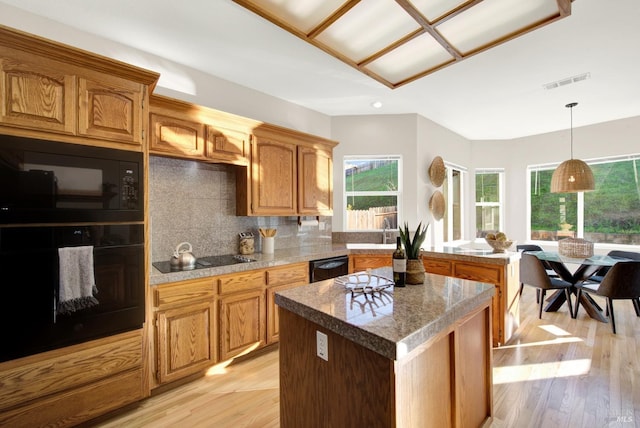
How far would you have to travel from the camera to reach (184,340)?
7.55 ft

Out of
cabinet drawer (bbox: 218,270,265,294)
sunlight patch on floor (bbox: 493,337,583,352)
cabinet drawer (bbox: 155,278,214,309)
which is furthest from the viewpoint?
sunlight patch on floor (bbox: 493,337,583,352)

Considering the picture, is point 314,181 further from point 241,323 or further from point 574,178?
point 574,178

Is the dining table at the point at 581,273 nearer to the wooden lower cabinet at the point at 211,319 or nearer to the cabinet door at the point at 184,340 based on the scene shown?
the wooden lower cabinet at the point at 211,319

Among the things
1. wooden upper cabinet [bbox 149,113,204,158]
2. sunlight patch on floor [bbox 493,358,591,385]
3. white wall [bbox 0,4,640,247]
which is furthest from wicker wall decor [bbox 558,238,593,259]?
wooden upper cabinet [bbox 149,113,204,158]

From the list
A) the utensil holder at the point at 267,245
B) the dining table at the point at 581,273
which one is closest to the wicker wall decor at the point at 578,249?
the dining table at the point at 581,273

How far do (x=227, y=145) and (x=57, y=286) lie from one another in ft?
5.56

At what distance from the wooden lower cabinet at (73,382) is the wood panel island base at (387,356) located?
1209 millimetres

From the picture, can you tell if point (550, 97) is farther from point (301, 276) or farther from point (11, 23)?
point (11, 23)

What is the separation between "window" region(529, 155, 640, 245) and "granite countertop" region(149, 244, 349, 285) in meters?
4.55

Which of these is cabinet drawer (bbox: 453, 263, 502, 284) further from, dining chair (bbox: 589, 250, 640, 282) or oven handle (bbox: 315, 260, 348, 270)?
dining chair (bbox: 589, 250, 640, 282)

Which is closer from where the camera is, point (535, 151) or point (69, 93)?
point (69, 93)

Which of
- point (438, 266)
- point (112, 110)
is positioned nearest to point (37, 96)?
point (112, 110)

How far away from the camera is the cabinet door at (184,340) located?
2.20 m

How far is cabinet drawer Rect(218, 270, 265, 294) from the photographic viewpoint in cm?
250
